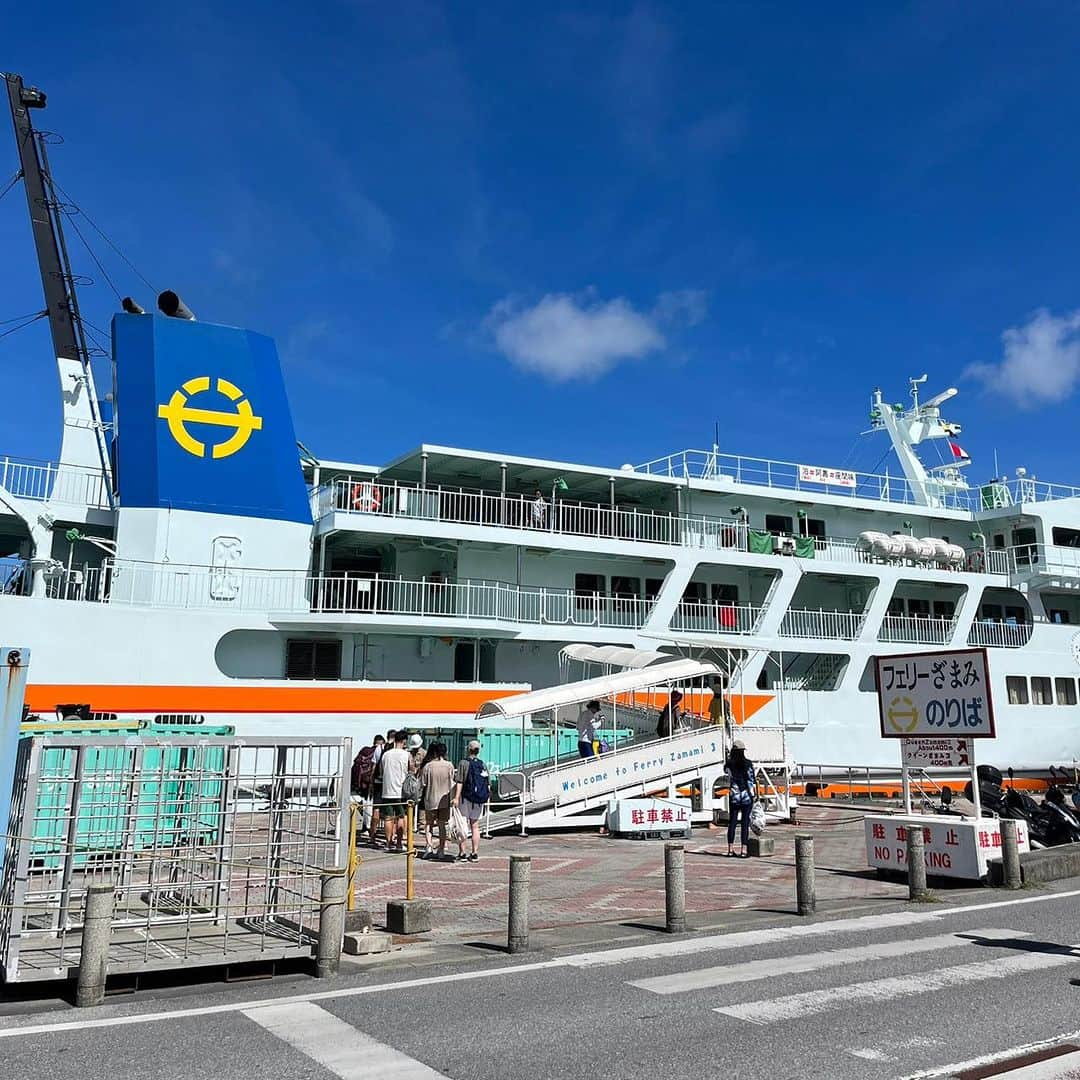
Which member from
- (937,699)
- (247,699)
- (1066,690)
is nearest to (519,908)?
(937,699)

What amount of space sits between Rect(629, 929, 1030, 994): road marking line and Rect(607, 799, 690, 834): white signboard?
25.3 feet

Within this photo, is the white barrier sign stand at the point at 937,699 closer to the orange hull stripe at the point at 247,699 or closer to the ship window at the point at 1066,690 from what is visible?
the orange hull stripe at the point at 247,699

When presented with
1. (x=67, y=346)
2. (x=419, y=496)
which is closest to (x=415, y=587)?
(x=419, y=496)

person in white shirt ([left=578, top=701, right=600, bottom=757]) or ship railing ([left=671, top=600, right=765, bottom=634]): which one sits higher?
ship railing ([left=671, top=600, right=765, bottom=634])

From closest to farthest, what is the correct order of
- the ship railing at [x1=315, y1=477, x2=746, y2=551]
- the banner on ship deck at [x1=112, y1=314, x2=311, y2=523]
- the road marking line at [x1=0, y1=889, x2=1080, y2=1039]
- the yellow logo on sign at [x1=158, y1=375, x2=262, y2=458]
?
the road marking line at [x1=0, y1=889, x2=1080, y2=1039] → the banner on ship deck at [x1=112, y1=314, x2=311, y2=523] → the yellow logo on sign at [x1=158, y1=375, x2=262, y2=458] → the ship railing at [x1=315, y1=477, x2=746, y2=551]

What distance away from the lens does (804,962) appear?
23.7ft

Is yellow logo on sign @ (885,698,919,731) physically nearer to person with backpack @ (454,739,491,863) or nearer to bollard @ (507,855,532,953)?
person with backpack @ (454,739,491,863)

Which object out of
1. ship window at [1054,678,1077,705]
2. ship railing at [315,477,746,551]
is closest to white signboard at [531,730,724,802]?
ship railing at [315,477,746,551]

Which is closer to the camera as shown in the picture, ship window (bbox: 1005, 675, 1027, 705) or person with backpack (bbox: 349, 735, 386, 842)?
person with backpack (bbox: 349, 735, 386, 842)

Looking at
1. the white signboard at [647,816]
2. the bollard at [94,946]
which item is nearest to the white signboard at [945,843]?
the white signboard at [647,816]

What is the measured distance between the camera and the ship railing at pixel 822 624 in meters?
25.2

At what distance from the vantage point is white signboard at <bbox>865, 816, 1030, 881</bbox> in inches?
439

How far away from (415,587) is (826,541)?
12.2m

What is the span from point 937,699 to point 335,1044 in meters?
9.48
